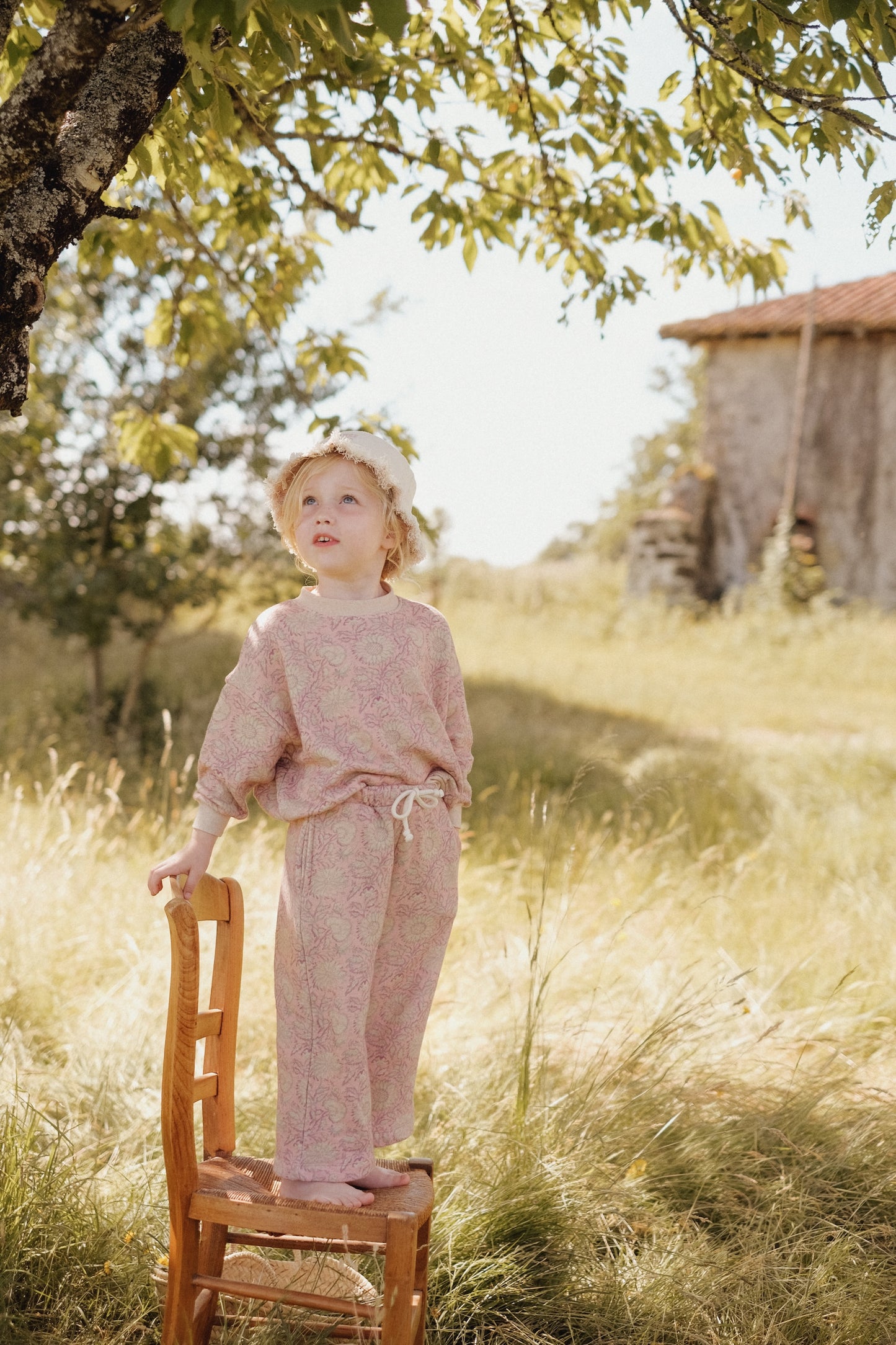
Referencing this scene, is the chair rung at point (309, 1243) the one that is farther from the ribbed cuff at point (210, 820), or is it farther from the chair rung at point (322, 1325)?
the ribbed cuff at point (210, 820)

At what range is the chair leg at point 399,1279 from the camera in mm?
1853

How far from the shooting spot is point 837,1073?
3.32m

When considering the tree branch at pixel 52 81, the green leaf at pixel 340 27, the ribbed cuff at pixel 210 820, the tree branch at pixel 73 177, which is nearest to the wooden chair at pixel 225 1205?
the ribbed cuff at pixel 210 820

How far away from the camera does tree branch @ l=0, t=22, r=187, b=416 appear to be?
2008mm

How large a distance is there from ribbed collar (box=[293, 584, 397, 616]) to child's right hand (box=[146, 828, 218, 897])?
1.56ft

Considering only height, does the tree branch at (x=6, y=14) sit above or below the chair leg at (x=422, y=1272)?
above

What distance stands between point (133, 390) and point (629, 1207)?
270 inches

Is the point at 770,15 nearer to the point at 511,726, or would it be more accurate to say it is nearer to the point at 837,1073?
the point at 837,1073

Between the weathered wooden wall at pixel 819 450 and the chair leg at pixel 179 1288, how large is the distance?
49.4 ft

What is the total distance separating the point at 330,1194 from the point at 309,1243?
100 mm

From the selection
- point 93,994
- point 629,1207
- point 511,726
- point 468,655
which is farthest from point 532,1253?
point 468,655

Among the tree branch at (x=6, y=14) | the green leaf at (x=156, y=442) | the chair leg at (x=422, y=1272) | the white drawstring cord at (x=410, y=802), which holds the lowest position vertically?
the chair leg at (x=422, y=1272)

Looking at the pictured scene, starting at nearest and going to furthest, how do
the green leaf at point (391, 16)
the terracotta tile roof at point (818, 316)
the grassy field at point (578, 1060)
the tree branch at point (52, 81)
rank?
the green leaf at point (391, 16)
the tree branch at point (52, 81)
the grassy field at point (578, 1060)
the terracotta tile roof at point (818, 316)

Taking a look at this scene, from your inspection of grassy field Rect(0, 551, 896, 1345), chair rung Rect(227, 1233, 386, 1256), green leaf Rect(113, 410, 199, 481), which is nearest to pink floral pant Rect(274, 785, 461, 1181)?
chair rung Rect(227, 1233, 386, 1256)
